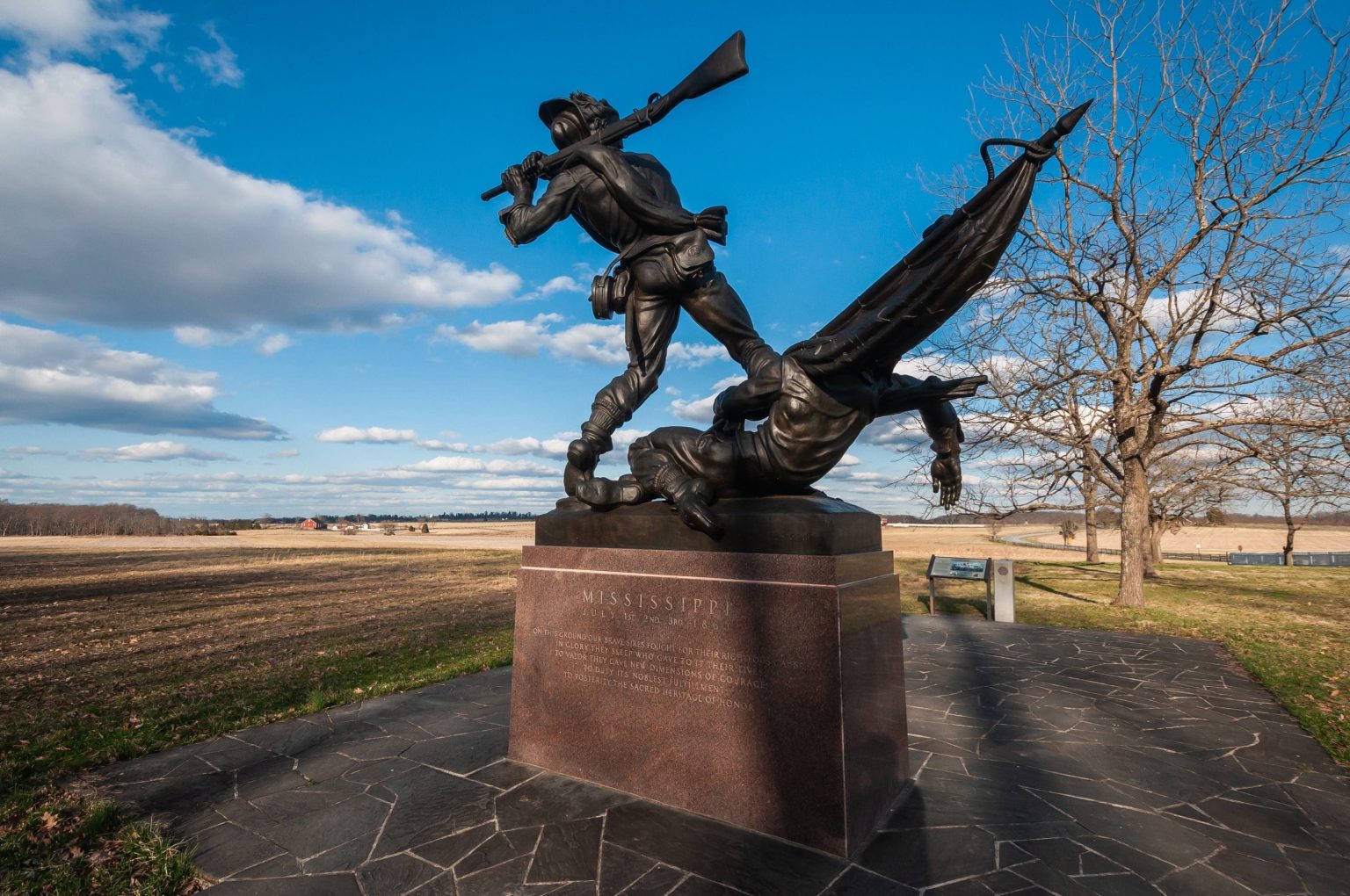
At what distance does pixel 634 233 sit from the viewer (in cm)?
482

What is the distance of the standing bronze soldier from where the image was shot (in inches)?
179

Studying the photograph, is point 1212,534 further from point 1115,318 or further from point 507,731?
point 507,731

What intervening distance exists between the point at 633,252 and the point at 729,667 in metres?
2.89

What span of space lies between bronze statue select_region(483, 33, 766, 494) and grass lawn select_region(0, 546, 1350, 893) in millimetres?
3320

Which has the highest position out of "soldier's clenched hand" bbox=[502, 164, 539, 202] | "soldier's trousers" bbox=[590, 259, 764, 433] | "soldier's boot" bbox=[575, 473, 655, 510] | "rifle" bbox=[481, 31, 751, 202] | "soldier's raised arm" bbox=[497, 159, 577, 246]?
"rifle" bbox=[481, 31, 751, 202]

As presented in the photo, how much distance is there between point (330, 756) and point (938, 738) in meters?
4.26

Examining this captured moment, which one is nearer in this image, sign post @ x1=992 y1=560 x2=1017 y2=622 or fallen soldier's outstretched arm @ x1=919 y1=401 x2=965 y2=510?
fallen soldier's outstretched arm @ x1=919 y1=401 x2=965 y2=510

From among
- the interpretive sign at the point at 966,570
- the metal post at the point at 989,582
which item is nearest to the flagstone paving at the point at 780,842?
the metal post at the point at 989,582

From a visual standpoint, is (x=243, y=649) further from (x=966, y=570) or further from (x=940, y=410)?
(x=966, y=570)

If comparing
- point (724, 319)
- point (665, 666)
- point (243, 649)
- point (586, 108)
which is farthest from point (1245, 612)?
point (243, 649)

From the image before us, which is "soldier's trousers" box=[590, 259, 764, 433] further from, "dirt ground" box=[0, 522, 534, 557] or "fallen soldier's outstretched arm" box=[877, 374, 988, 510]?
"dirt ground" box=[0, 522, 534, 557]

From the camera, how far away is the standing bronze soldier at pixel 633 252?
455 centimetres

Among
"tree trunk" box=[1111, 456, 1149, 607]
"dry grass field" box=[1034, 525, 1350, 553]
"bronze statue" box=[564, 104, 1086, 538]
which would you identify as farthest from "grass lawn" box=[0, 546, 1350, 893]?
"dry grass field" box=[1034, 525, 1350, 553]

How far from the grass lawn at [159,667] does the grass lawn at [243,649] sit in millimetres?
21
